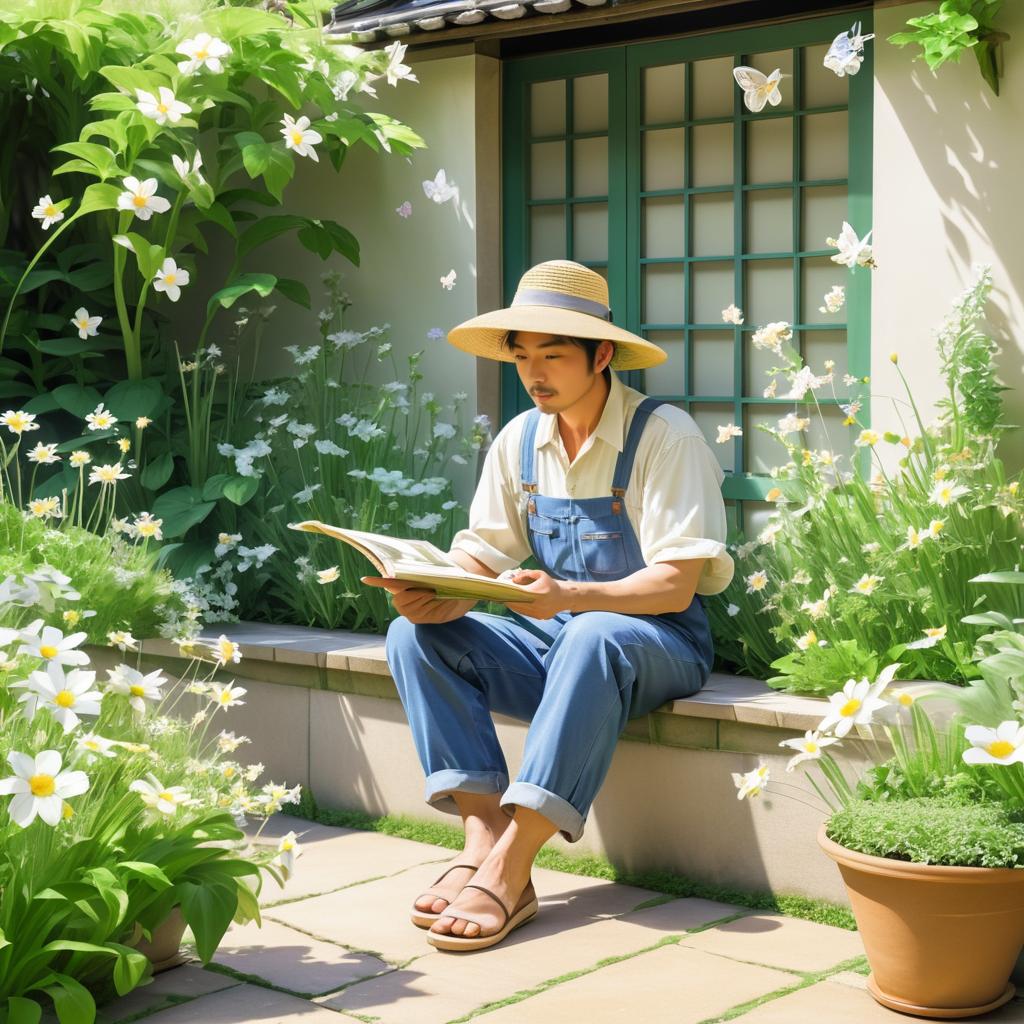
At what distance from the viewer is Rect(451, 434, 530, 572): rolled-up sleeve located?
379 centimetres

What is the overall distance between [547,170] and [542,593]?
220cm

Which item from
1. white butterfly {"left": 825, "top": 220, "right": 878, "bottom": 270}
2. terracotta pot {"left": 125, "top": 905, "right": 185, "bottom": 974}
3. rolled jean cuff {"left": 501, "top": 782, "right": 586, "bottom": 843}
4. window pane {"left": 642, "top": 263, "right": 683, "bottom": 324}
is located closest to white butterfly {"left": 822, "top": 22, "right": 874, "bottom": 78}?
white butterfly {"left": 825, "top": 220, "right": 878, "bottom": 270}

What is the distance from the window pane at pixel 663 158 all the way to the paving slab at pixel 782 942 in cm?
241

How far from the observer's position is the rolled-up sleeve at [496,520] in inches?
149

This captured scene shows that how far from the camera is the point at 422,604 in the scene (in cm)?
342

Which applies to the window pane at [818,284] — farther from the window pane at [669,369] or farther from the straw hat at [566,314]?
the straw hat at [566,314]

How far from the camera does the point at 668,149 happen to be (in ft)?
15.3

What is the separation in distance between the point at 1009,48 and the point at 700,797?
2.07 meters

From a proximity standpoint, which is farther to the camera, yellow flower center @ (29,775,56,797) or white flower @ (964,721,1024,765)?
white flower @ (964,721,1024,765)

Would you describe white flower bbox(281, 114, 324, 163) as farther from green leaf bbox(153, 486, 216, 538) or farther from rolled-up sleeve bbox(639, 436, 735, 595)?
rolled-up sleeve bbox(639, 436, 735, 595)

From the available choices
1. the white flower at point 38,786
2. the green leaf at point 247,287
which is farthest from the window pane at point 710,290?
the white flower at point 38,786

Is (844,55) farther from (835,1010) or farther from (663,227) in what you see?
(835,1010)

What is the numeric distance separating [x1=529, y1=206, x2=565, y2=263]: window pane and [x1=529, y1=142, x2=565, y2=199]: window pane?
0.17 feet

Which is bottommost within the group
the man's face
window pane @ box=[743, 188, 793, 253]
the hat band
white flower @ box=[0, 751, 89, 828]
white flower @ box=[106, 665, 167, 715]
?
white flower @ box=[0, 751, 89, 828]
